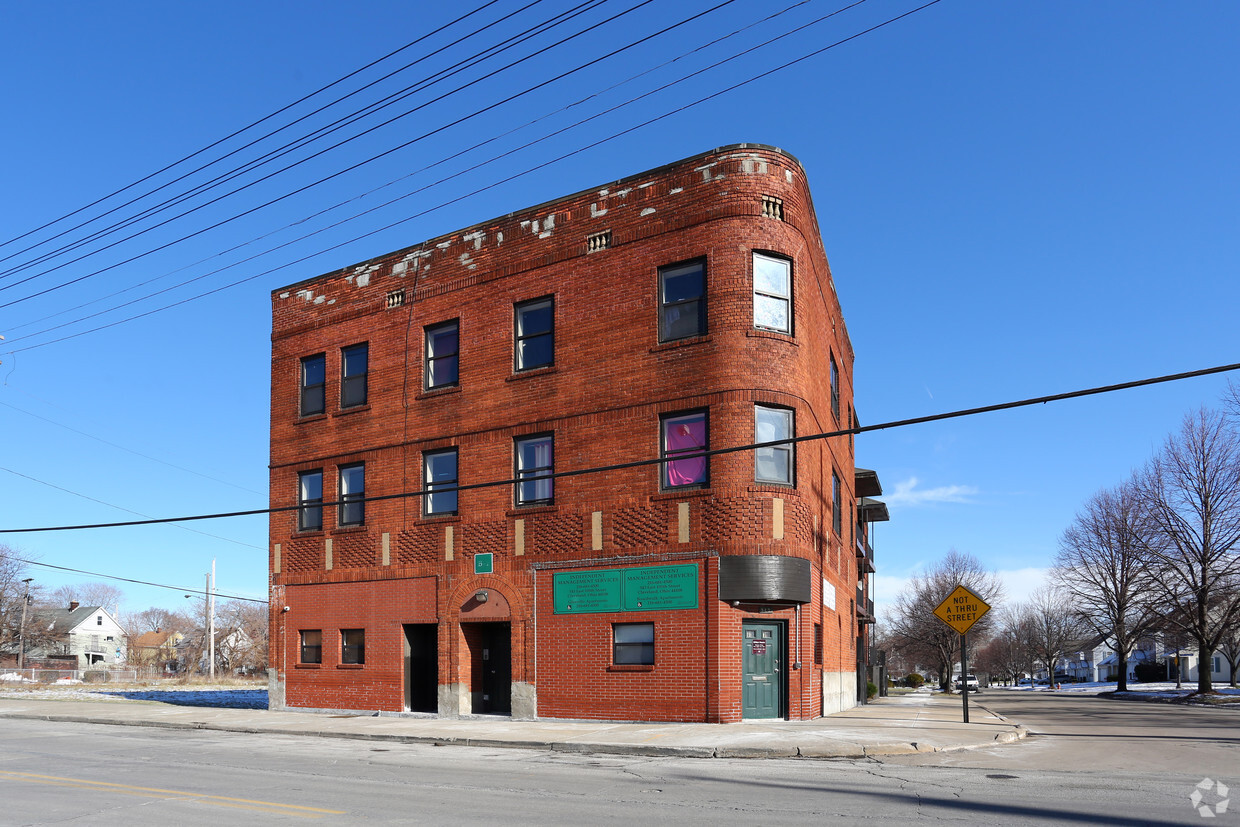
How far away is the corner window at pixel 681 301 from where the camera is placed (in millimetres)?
22156

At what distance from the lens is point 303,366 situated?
97.1 feet

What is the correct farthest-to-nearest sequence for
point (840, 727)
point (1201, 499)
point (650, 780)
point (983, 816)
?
point (1201, 499), point (840, 727), point (650, 780), point (983, 816)

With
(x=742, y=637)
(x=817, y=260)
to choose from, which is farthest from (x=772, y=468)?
(x=817, y=260)

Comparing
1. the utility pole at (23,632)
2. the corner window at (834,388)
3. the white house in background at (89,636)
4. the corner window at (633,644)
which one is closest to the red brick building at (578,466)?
the corner window at (633,644)

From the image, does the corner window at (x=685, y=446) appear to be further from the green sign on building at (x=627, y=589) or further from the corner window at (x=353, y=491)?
the corner window at (x=353, y=491)

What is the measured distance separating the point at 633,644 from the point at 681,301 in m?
7.63

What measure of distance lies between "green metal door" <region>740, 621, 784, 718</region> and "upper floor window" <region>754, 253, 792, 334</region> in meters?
6.56

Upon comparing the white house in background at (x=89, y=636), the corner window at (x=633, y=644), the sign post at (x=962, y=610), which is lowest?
the white house in background at (x=89, y=636)

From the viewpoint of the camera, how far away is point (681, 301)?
2239 cm

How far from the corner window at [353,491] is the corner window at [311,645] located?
3.25m

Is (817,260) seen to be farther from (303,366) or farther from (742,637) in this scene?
(303,366)

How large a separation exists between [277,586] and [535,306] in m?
11.7

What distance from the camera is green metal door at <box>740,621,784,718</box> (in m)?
21.0

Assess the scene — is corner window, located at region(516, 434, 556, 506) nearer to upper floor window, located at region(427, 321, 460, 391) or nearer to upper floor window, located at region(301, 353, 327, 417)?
upper floor window, located at region(427, 321, 460, 391)
